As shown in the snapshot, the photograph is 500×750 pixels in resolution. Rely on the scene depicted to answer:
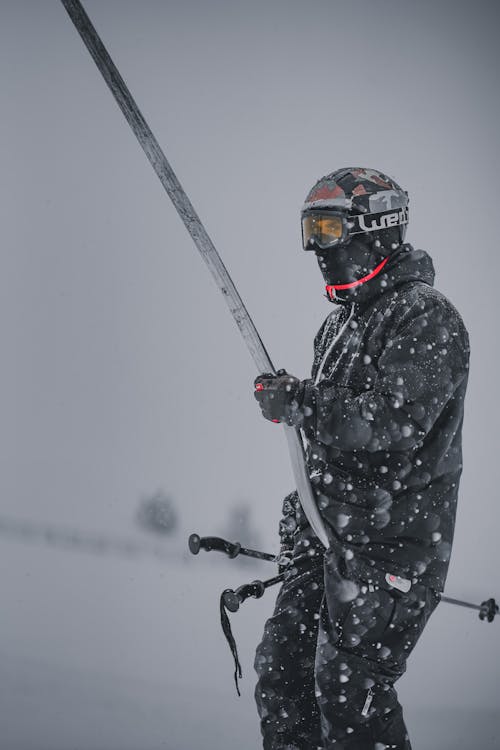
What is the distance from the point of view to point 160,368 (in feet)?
29.5

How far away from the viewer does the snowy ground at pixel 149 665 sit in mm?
3607

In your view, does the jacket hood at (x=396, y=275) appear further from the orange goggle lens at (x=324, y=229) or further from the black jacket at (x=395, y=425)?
the orange goggle lens at (x=324, y=229)

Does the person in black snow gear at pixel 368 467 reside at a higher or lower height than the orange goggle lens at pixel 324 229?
lower

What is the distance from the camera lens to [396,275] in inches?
81.8

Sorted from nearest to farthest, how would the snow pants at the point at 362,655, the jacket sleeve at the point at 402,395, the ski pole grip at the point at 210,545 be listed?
1. the jacket sleeve at the point at 402,395
2. the snow pants at the point at 362,655
3. the ski pole grip at the point at 210,545

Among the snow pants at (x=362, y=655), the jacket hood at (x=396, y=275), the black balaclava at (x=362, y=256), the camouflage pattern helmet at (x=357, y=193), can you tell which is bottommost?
the snow pants at (x=362, y=655)

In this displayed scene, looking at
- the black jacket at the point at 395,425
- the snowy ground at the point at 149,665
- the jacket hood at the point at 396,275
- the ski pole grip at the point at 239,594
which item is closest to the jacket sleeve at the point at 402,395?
the black jacket at the point at 395,425

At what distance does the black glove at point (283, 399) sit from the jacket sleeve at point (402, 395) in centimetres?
2

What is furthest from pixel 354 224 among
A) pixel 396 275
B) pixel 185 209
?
pixel 185 209

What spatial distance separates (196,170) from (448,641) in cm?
559

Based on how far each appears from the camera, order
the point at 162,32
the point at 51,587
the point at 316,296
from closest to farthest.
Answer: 1. the point at 51,587
2. the point at 162,32
3. the point at 316,296

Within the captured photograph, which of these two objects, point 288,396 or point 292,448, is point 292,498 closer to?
point 292,448

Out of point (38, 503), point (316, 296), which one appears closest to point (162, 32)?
point (316, 296)

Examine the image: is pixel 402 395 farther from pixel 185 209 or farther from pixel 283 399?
pixel 185 209
